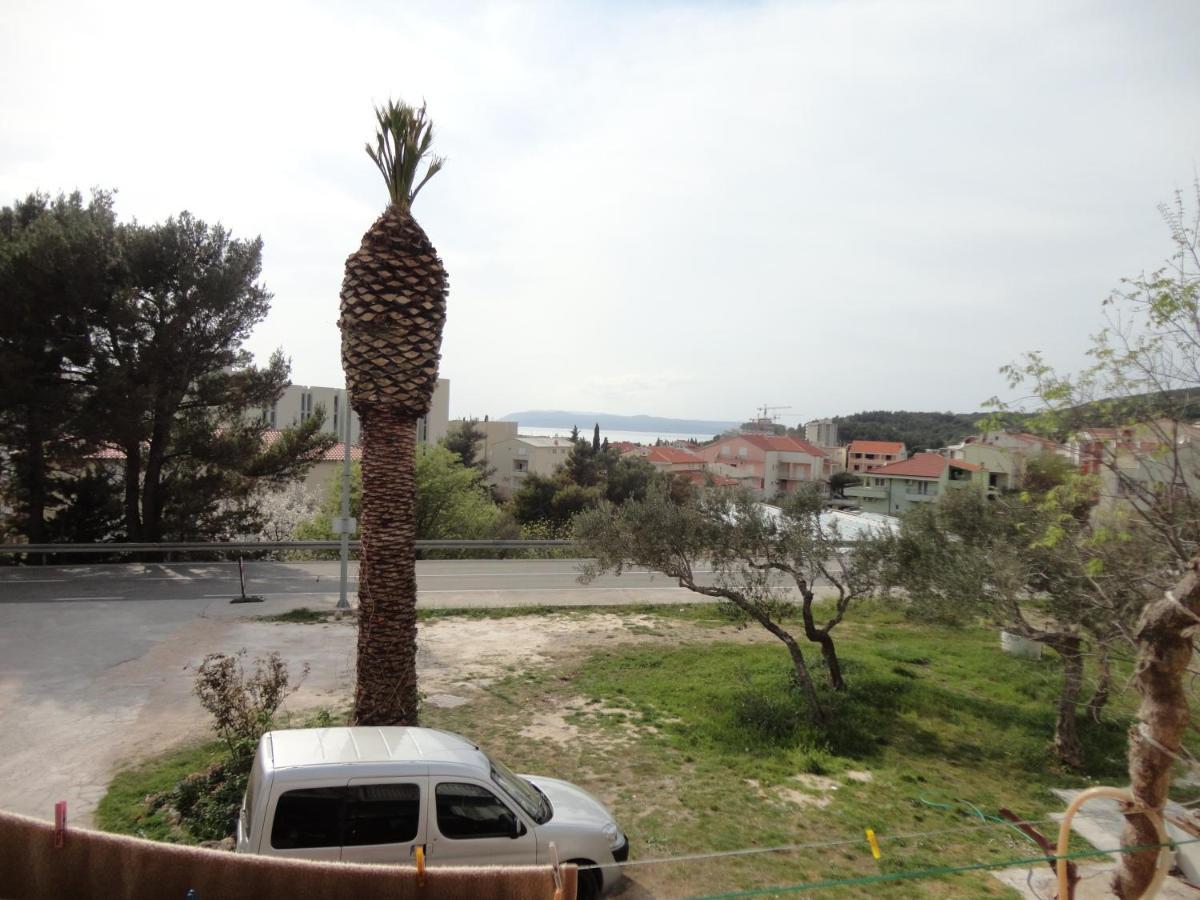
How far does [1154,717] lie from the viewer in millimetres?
4984

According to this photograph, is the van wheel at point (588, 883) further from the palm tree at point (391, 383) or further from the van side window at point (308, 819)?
the palm tree at point (391, 383)

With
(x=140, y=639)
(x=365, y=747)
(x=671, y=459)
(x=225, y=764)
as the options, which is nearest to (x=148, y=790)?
(x=225, y=764)

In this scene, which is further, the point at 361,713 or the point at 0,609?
the point at 0,609

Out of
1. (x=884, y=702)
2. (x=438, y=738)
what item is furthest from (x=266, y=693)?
(x=884, y=702)

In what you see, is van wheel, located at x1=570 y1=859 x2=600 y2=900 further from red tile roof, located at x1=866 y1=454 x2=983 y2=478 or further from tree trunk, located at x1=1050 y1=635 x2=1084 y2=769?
red tile roof, located at x1=866 y1=454 x2=983 y2=478

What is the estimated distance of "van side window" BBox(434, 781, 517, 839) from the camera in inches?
235

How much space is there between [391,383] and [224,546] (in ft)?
62.4

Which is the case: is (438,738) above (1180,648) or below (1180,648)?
below

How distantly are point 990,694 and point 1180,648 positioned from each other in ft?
34.4

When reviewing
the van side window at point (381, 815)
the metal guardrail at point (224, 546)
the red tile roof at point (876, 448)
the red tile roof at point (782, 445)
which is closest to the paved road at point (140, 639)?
the metal guardrail at point (224, 546)

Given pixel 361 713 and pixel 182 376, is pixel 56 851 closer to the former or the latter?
pixel 361 713

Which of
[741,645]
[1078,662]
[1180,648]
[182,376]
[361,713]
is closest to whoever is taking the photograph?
[1180,648]

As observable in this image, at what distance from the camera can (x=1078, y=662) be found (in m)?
10.7

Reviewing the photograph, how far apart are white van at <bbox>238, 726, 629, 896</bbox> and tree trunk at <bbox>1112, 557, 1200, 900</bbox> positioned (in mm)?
3460
